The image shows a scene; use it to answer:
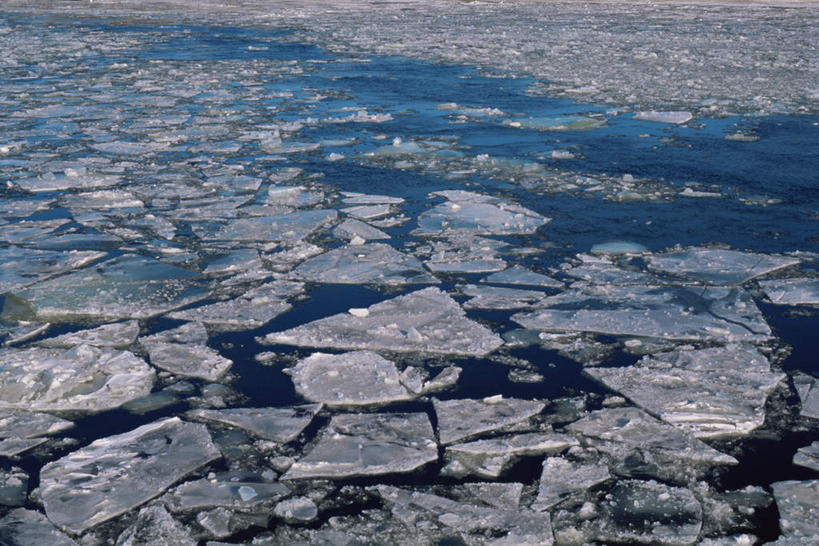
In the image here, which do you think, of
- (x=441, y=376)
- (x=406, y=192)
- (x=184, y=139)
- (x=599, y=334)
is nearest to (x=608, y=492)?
(x=441, y=376)

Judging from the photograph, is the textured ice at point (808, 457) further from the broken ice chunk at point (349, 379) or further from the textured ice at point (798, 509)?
the broken ice chunk at point (349, 379)

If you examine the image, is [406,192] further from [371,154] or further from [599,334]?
[599,334]

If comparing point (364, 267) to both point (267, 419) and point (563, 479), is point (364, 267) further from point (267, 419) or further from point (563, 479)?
point (563, 479)

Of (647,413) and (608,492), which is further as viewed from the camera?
(647,413)

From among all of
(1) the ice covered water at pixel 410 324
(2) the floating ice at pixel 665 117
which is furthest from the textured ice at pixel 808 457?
(2) the floating ice at pixel 665 117

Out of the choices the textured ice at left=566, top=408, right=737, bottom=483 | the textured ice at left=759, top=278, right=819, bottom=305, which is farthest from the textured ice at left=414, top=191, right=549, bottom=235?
the textured ice at left=566, top=408, right=737, bottom=483

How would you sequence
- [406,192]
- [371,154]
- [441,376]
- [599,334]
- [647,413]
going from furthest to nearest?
1. [371,154]
2. [406,192]
3. [599,334]
4. [441,376]
5. [647,413]
